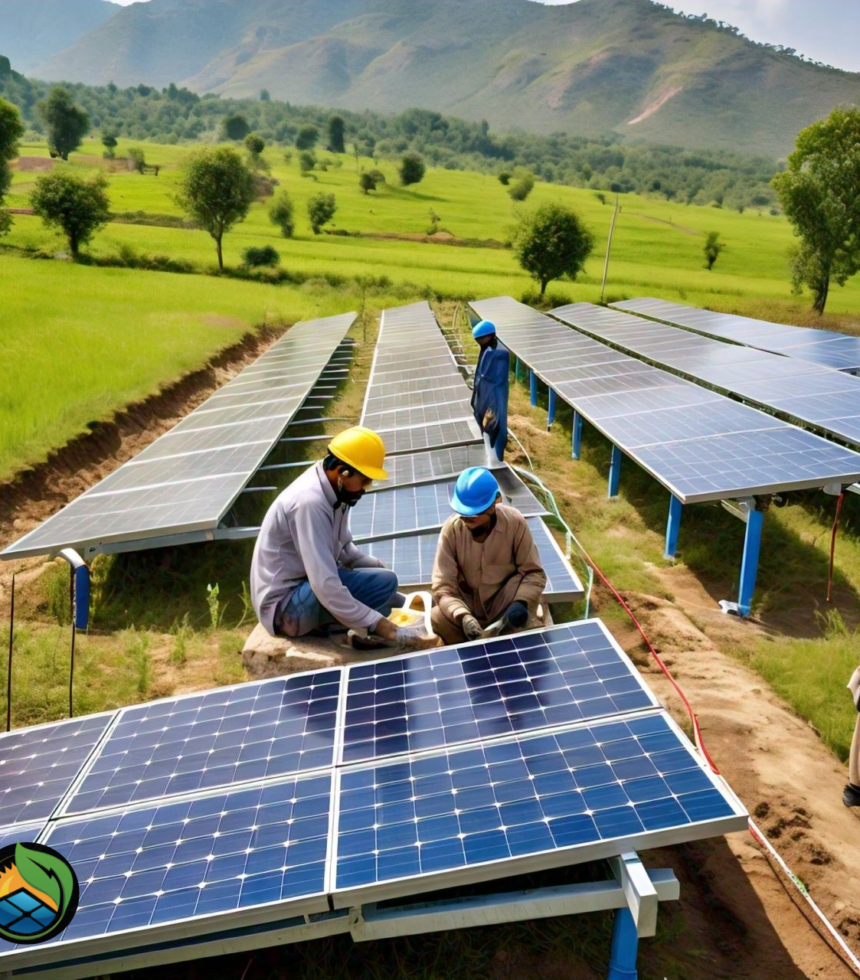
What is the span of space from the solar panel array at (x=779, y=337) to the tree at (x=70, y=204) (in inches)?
1114

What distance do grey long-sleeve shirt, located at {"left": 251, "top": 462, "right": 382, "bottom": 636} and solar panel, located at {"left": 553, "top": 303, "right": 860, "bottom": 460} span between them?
816cm

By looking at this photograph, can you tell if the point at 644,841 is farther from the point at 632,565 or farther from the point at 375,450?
the point at 632,565

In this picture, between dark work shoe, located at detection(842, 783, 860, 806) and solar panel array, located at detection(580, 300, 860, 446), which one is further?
solar panel array, located at detection(580, 300, 860, 446)

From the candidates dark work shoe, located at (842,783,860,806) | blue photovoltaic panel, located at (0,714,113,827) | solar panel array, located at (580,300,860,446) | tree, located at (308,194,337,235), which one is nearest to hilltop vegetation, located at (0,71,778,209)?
tree, located at (308,194,337,235)

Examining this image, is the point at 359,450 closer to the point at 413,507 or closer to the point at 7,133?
the point at 413,507

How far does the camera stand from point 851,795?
208 inches

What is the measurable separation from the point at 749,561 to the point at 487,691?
17.3 ft

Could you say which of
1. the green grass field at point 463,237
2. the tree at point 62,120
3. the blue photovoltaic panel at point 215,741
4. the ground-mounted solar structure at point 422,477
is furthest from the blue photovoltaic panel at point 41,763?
the tree at point 62,120

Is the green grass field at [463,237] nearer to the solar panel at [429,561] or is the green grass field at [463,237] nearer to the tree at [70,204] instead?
the tree at [70,204]

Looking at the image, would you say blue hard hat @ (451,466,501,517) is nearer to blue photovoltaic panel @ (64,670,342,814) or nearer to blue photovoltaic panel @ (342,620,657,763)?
blue photovoltaic panel @ (342,620,657,763)

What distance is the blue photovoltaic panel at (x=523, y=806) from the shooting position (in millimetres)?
3402

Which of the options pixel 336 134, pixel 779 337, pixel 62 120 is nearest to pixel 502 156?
pixel 336 134

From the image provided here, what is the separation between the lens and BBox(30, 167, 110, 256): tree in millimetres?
37406

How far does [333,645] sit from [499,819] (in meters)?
2.60
